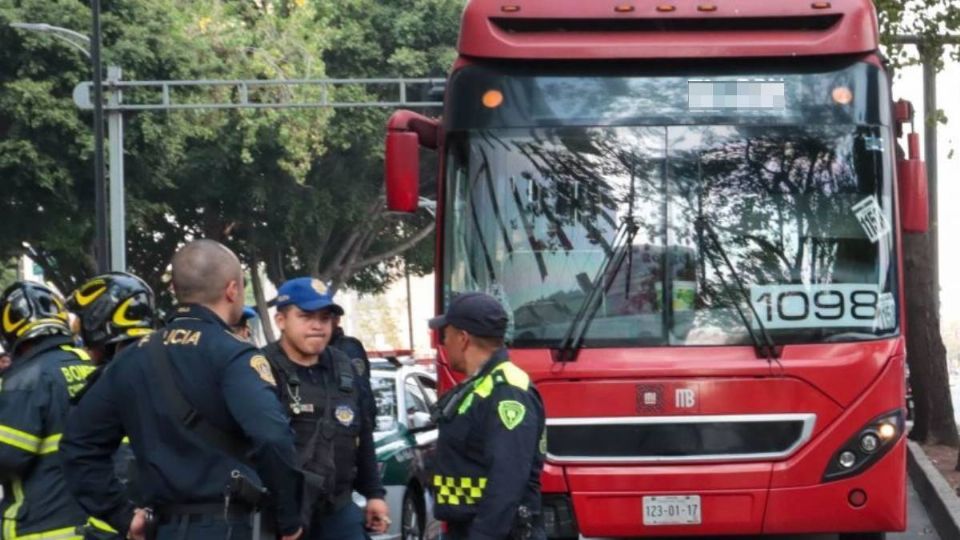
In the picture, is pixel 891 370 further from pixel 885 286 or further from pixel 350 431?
pixel 350 431

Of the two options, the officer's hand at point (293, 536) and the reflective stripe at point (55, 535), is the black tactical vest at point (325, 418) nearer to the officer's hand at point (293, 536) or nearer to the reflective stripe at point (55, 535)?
the reflective stripe at point (55, 535)

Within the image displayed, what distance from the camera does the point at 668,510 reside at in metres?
10.5

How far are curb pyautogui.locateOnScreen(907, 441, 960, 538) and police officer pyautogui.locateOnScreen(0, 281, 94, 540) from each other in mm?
7435

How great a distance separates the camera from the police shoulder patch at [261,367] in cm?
599

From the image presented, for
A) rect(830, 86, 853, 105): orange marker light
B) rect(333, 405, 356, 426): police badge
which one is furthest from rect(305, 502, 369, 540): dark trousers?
rect(830, 86, 853, 105): orange marker light

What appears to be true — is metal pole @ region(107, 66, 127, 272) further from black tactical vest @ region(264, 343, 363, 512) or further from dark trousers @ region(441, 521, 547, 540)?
dark trousers @ region(441, 521, 547, 540)

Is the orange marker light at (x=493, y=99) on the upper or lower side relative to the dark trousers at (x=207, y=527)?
upper

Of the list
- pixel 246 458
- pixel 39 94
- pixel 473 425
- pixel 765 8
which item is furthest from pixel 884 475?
pixel 39 94

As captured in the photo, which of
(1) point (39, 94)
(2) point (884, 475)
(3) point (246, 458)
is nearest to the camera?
(3) point (246, 458)

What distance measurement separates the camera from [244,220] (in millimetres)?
42688

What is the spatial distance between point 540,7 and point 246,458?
5.21 m

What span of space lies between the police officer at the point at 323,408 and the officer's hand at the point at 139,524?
4.78 ft

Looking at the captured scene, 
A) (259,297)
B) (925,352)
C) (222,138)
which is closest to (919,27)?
(925,352)

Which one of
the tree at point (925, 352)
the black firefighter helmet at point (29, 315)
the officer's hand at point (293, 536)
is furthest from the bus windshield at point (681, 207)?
the tree at point (925, 352)
